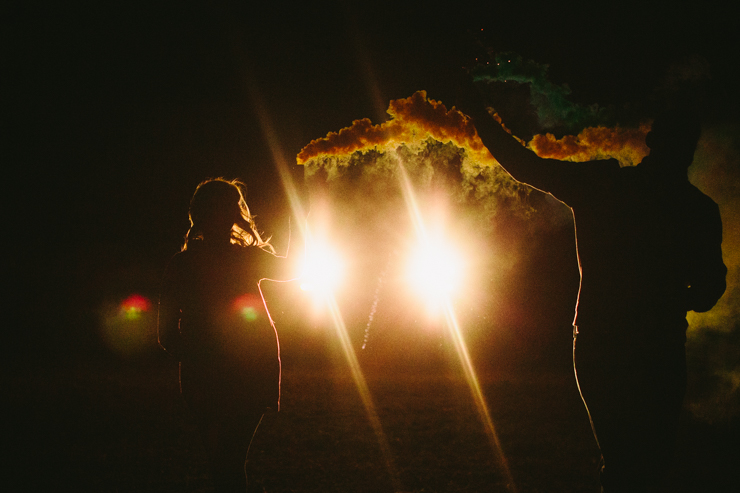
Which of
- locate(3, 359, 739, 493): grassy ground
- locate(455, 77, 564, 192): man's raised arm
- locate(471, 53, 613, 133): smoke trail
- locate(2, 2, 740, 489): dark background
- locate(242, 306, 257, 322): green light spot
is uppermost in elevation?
locate(2, 2, 740, 489): dark background

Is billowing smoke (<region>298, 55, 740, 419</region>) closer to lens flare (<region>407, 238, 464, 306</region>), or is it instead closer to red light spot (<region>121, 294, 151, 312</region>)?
lens flare (<region>407, 238, 464, 306</region>)

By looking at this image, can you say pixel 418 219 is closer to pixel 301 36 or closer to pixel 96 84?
pixel 301 36

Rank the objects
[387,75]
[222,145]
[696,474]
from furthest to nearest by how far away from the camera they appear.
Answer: [222,145] → [387,75] → [696,474]

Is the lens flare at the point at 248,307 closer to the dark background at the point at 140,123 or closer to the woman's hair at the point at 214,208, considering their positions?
the woman's hair at the point at 214,208

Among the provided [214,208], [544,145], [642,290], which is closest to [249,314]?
[214,208]

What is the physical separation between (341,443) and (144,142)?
899 centimetres

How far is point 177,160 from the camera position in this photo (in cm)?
976

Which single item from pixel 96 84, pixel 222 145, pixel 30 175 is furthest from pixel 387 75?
pixel 30 175

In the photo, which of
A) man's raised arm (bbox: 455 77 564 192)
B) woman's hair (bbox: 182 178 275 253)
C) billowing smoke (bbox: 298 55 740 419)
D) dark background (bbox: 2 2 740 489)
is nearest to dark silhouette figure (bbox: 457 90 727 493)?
man's raised arm (bbox: 455 77 564 192)

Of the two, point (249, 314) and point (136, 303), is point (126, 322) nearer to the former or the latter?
point (136, 303)

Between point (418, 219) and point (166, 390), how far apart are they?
21.2 ft

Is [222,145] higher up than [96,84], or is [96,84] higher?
[96,84]

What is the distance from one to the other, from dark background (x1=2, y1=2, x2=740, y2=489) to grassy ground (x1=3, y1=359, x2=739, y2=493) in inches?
22.9

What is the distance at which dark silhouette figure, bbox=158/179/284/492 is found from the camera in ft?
6.61
